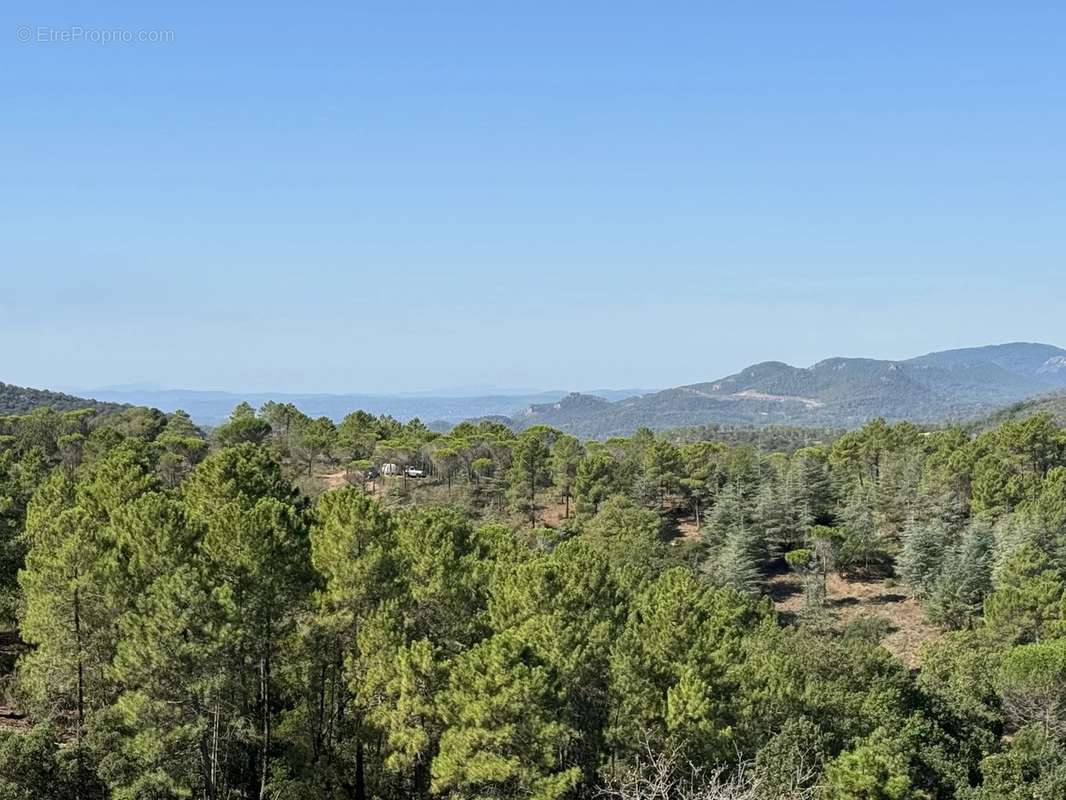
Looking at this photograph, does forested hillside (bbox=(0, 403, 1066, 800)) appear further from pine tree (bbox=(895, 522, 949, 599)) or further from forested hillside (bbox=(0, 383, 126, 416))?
forested hillside (bbox=(0, 383, 126, 416))

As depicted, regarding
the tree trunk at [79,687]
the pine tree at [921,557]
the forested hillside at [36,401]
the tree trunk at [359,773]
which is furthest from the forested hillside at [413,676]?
the forested hillside at [36,401]

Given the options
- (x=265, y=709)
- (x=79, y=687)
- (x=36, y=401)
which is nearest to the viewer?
(x=265, y=709)

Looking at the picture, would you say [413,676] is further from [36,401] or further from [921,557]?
[36,401]

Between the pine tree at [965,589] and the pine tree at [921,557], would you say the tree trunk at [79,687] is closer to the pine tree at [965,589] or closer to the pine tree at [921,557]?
the pine tree at [965,589]

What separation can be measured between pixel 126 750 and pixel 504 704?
10472 millimetres

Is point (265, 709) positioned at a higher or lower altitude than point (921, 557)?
higher

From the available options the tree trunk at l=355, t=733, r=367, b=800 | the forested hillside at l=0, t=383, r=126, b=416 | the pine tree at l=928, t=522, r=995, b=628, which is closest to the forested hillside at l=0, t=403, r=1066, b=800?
the tree trunk at l=355, t=733, r=367, b=800

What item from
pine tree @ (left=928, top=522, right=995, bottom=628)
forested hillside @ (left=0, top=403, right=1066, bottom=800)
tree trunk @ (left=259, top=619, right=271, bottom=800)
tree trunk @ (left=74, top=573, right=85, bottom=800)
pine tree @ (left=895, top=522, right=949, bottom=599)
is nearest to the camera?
forested hillside @ (left=0, top=403, right=1066, bottom=800)

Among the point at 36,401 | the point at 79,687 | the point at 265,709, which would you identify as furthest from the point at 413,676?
the point at 36,401

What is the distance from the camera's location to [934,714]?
3253cm

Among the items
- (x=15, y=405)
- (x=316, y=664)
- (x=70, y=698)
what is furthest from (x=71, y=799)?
(x=15, y=405)

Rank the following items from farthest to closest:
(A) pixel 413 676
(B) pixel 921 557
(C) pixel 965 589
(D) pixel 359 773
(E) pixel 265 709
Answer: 1. (B) pixel 921 557
2. (C) pixel 965 589
3. (D) pixel 359 773
4. (E) pixel 265 709
5. (A) pixel 413 676

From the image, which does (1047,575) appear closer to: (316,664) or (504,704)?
(504,704)

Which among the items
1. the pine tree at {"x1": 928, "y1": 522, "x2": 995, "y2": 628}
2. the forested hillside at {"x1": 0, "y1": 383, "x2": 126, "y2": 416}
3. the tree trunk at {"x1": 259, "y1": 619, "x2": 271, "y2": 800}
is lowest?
the pine tree at {"x1": 928, "y1": 522, "x2": 995, "y2": 628}
